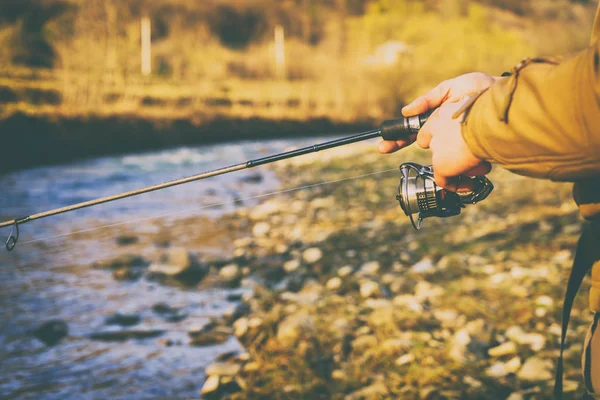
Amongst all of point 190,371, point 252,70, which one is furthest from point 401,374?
point 252,70

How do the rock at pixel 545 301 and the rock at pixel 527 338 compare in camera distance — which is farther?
the rock at pixel 545 301

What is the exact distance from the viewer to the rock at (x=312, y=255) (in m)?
4.70

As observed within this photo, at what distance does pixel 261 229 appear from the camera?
6.04m

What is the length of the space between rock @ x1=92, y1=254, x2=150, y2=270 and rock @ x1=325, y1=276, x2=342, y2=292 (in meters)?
1.83

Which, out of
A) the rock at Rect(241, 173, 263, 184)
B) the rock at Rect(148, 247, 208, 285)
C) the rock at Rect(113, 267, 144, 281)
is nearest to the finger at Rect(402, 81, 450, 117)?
the rock at Rect(148, 247, 208, 285)

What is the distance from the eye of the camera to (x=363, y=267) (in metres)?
4.34

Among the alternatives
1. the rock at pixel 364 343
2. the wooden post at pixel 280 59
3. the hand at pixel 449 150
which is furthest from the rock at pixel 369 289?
the wooden post at pixel 280 59

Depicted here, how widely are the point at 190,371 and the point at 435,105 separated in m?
2.12

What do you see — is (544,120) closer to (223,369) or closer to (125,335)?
(223,369)

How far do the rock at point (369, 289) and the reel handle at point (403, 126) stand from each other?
2.12 metres

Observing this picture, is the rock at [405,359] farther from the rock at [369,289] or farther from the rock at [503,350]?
the rock at [369,289]

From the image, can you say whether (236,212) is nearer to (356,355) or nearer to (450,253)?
(450,253)

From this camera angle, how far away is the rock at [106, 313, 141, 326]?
3.83 metres

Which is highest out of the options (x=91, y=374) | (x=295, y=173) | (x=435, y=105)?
(x=435, y=105)
